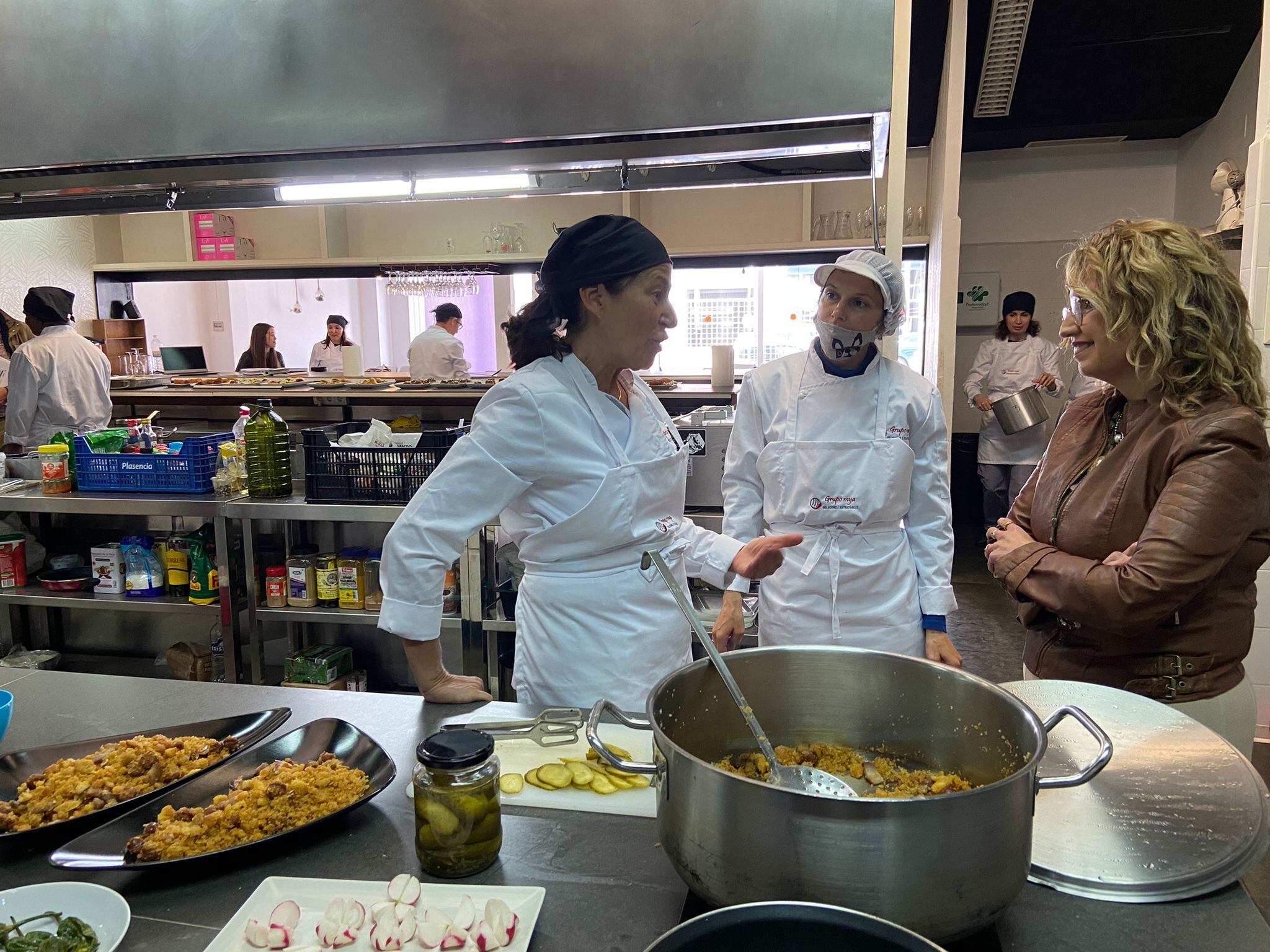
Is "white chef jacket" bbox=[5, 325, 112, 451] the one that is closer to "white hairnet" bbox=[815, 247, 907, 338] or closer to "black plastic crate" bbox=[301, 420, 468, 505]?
"black plastic crate" bbox=[301, 420, 468, 505]

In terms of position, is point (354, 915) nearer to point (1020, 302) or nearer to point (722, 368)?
point (722, 368)

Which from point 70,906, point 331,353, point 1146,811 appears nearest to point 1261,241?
point 1146,811

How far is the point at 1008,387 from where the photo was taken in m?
6.38

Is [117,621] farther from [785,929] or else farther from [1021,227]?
[1021,227]

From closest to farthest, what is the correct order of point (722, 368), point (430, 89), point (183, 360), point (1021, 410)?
1. point (430, 89)
2. point (1021, 410)
3. point (722, 368)
4. point (183, 360)

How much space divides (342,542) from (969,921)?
311cm

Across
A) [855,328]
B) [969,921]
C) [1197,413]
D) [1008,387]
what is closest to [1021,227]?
[1008,387]

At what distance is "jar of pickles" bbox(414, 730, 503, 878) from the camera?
0.94m

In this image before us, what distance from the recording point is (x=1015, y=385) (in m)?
6.36

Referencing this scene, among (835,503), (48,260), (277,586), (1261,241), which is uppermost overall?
(48,260)

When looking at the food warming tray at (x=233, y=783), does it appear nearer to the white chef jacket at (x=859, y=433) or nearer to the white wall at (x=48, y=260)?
the white chef jacket at (x=859, y=433)

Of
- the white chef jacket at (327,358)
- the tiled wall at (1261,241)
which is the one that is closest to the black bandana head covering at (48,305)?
the white chef jacket at (327,358)

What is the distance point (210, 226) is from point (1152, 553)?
30.6ft

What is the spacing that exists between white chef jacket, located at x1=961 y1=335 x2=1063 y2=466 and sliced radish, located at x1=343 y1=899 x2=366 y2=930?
604cm
